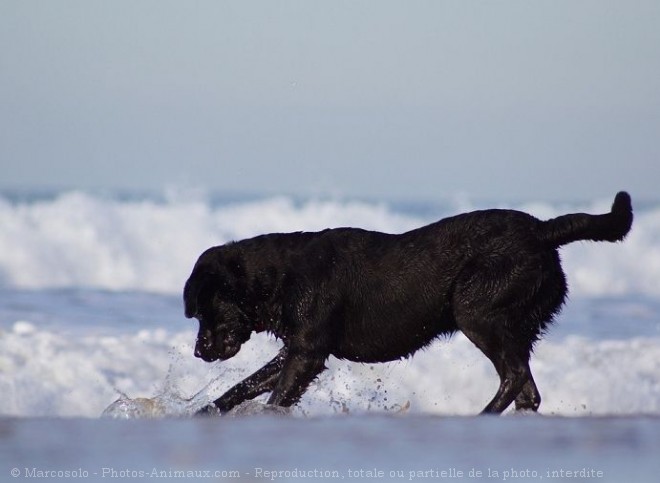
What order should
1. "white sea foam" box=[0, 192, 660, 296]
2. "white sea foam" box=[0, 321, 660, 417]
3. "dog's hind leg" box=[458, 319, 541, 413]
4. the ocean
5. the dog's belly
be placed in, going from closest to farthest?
the ocean < "dog's hind leg" box=[458, 319, 541, 413] < the dog's belly < "white sea foam" box=[0, 321, 660, 417] < "white sea foam" box=[0, 192, 660, 296]

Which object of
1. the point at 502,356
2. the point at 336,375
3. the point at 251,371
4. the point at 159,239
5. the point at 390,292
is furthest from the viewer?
the point at 159,239

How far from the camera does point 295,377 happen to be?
271 inches

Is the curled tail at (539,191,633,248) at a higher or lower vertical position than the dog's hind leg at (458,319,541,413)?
higher

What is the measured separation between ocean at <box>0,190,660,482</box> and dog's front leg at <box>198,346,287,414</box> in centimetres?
31

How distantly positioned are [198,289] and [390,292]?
98 cm

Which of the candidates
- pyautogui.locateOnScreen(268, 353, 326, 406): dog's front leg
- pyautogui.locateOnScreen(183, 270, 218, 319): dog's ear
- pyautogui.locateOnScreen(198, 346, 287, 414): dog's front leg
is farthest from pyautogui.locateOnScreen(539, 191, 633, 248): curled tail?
pyautogui.locateOnScreen(183, 270, 218, 319): dog's ear

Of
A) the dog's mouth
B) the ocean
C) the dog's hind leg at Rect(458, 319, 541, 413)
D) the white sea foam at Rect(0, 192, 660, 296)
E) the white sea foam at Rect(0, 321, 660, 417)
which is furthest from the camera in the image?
the white sea foam at Rect(0, 192, 660, 296)

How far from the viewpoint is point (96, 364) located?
1095cm

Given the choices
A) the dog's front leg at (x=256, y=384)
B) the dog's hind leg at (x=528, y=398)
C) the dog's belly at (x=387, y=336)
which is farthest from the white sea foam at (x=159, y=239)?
the dog's hind leg at (x=528, y=398)

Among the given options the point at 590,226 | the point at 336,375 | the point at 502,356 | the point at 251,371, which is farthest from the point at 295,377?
the point at 251,371

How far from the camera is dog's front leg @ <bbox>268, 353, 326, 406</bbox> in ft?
22.6

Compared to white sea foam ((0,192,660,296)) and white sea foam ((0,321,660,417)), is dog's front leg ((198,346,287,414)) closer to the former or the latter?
white sea foam ((0,321,660,417))

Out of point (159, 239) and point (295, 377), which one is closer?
point (295, 377)

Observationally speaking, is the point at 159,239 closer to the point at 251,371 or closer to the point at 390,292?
the point at 251,371
